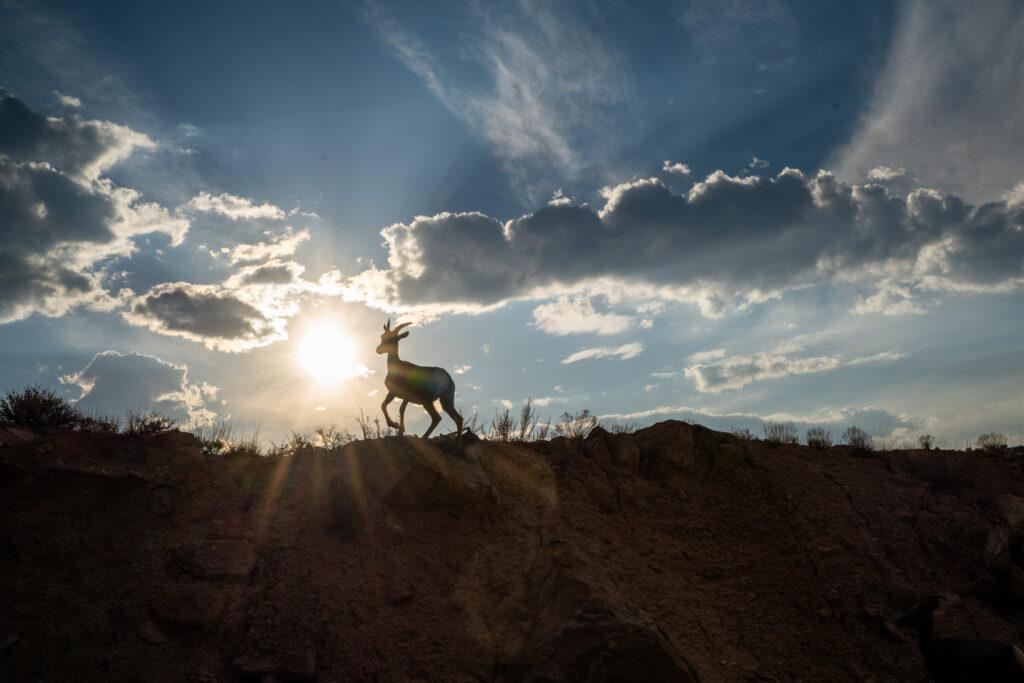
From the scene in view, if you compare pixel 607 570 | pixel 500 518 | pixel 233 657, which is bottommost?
pixel 233 657

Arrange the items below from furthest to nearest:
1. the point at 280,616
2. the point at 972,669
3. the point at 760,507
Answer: the point at 760,507 → the point at 280,616 → the point at 972,669

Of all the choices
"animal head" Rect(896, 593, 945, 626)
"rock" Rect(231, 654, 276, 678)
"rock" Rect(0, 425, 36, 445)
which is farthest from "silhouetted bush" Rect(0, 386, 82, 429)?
"animal head" Rect(896, 593, 945, 626)

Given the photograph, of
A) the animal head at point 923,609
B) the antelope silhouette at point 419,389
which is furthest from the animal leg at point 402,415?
the animal head at point 923,609

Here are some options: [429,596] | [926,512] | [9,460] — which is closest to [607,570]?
[429,596]

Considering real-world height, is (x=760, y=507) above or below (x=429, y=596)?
above

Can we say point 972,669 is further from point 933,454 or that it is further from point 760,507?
point 933,454

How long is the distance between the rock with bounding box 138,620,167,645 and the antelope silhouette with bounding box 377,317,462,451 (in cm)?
448

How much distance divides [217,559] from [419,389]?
154 inches

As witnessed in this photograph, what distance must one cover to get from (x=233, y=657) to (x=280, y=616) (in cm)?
72

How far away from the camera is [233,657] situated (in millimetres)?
7750

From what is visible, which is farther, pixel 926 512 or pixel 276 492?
pixel 926 512

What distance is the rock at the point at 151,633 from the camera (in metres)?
7.77

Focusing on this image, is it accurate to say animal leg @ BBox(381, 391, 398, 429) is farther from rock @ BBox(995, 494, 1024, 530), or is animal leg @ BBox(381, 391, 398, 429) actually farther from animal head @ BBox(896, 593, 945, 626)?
rock @ BBox(995, 494, 1024, 530)

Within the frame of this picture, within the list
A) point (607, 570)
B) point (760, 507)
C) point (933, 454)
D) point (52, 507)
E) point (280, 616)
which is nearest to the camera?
point (280, 616)
